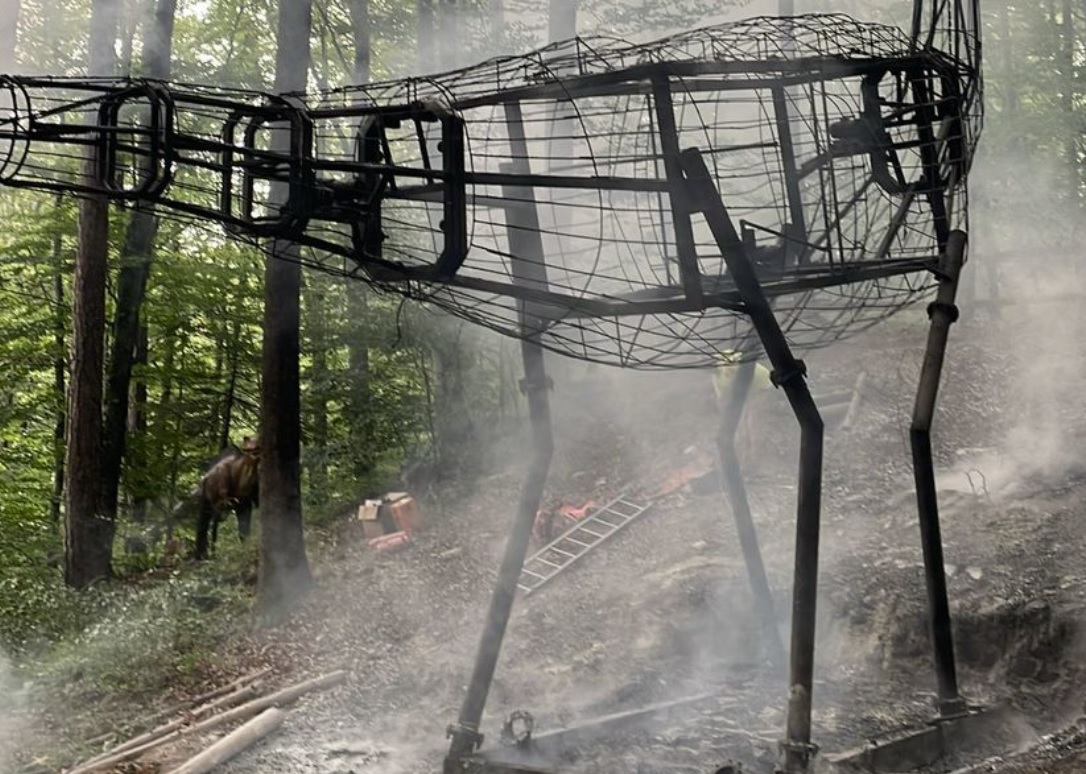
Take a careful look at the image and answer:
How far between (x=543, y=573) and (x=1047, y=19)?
710 inches

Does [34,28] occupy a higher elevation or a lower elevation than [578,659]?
higher

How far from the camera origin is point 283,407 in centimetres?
1023

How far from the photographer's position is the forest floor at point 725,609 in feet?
21.2

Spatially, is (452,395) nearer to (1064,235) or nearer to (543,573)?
(543,573)

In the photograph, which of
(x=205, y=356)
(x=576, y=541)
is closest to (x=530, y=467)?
(x=576, y=541)

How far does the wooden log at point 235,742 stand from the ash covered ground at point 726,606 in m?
0.10

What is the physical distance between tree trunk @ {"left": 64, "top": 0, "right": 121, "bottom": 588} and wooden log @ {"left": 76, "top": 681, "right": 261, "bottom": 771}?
413cm

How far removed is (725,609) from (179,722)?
4313 millimetres

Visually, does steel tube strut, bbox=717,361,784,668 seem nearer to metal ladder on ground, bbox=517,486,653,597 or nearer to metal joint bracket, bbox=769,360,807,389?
metal joint bracket, bbox=769,360,807,389

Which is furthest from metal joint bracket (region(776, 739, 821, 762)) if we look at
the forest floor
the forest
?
the forest

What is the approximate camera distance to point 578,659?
8.06m

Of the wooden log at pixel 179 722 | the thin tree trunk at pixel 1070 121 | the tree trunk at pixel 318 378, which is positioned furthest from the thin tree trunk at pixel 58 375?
the thin tree trunk at pixel 1070 121

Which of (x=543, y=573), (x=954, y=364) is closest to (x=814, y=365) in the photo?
(x=954, y=364)

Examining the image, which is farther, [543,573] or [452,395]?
[452,395]
